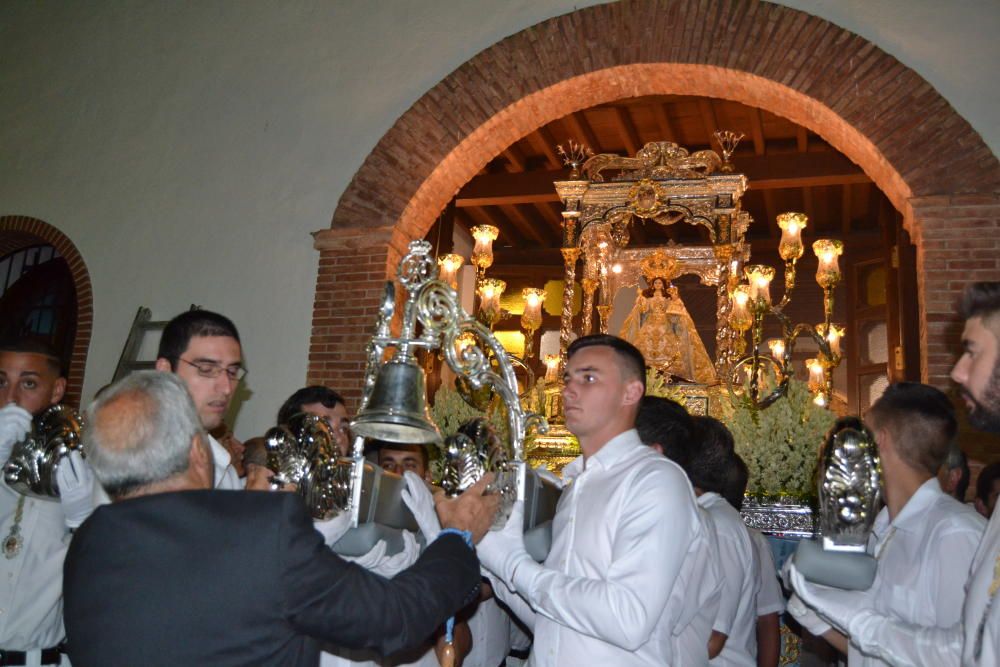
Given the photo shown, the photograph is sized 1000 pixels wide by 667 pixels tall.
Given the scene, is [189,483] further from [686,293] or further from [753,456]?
[686,293]

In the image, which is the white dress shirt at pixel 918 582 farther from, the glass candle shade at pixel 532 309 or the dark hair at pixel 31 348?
the glass candle shade at pixel 532 309

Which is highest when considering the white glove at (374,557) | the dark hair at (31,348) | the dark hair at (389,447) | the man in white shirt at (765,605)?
the dark hair at (31,348)

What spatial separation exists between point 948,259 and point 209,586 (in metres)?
5.31

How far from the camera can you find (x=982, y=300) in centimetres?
207

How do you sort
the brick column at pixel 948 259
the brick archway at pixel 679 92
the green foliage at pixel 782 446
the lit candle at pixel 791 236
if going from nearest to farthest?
the green foliage at pixel 782 446 < the brick column at pixel 948 259 < the brick archway at pixel 679 92 < the lit candle at pixel 791 236

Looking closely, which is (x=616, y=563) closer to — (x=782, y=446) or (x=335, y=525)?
(x=335, y=525)

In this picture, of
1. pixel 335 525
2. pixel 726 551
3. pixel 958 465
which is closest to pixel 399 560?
pixel 335 525

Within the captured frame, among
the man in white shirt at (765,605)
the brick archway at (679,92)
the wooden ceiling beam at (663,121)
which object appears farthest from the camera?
the wooden ceiling beam at (663,121)

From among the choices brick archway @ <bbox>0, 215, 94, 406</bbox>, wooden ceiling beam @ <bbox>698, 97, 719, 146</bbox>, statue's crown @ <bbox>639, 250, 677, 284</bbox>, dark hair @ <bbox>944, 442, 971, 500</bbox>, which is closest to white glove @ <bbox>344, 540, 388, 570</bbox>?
dark hair @ <bbox>944, 442, 971, 500</bbox>

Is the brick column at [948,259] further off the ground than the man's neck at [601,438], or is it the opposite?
the brick column at [948,259]

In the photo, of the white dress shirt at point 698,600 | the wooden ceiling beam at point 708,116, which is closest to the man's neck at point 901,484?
the white dress shirt at point 698,600

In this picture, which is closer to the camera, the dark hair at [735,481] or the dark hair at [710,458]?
the dark hair at [710,458]

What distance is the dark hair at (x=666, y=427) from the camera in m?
3.24

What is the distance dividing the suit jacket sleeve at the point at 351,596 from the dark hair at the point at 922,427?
1.45 m
